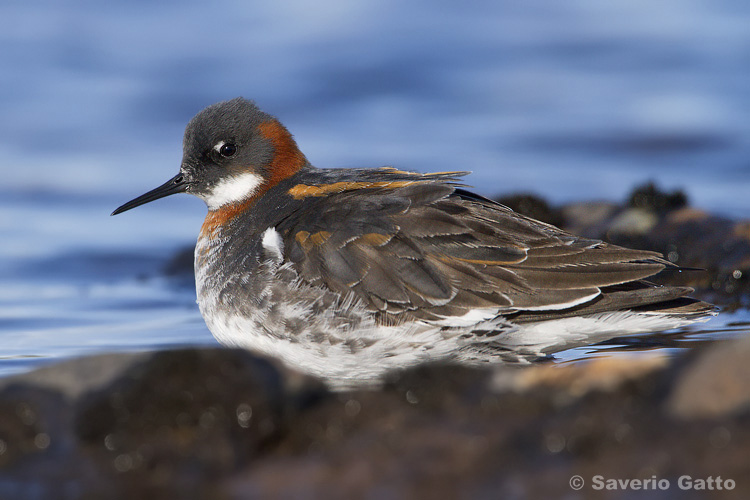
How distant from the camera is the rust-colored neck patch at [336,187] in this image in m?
5.77

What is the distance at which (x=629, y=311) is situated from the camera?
528 centimetres

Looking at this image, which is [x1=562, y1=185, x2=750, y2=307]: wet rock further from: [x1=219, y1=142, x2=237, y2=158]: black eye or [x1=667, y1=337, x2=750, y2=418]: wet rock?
[x1=667, y1=337, x2=750, y2=418]: wet rock

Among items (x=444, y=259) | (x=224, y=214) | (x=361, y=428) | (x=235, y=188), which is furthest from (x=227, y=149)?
(x=361, y=428)

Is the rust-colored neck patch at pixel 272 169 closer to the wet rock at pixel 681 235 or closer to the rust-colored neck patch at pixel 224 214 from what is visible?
the rust-colored neck patch at pixel 224 214

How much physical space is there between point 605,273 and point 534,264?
1.30 feet

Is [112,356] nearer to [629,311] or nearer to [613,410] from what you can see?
[613,410]

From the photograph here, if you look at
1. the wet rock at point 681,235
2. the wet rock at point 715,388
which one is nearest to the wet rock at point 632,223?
the wet rock at point 681,235

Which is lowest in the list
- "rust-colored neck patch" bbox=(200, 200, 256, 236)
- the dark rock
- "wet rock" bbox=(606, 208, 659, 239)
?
"wet rock" bbox=(606, 208, 659, 239)

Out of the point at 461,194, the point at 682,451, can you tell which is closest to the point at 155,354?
the point at 682,451

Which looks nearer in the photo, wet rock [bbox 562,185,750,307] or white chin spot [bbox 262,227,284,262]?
white chin spot [bbox 262,227,284,262]

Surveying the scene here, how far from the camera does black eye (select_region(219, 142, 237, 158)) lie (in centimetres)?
663

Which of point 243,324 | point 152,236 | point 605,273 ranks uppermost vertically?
point 605,273

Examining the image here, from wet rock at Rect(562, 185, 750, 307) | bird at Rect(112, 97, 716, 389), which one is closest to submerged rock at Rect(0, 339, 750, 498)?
bird at Rect(112, 97, 716, 389)

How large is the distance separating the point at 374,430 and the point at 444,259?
6.27 ft
